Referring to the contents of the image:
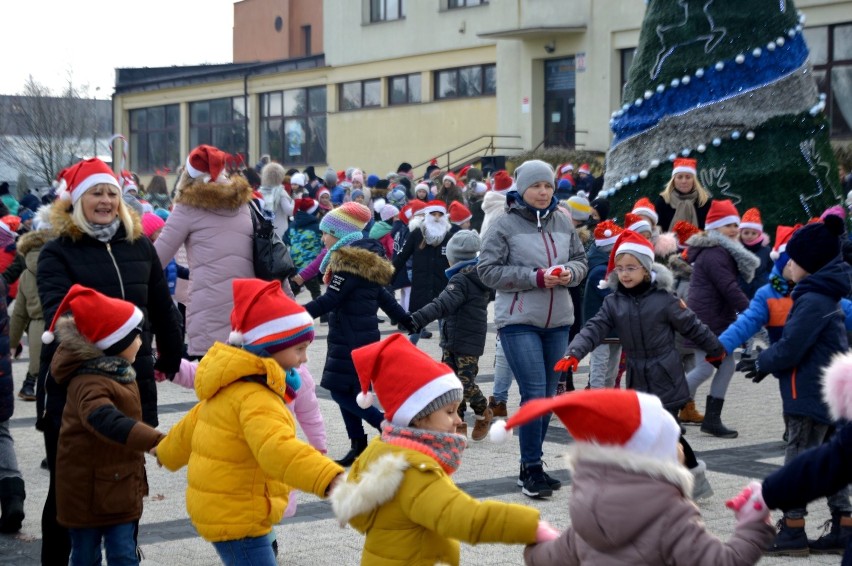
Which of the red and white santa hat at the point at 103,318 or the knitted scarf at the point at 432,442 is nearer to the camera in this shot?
the knitted scarf at the point at 432,442

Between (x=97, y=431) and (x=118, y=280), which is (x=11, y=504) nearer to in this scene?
(x=118, y=280)

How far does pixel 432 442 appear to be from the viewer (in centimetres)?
442

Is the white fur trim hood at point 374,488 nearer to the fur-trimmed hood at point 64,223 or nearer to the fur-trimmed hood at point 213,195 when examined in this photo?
the fur-trimmed hood at point 64,223

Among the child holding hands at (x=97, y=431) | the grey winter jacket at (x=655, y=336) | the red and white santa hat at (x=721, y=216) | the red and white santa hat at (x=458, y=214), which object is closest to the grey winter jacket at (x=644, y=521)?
the child holding hands at (x=97, y=431)

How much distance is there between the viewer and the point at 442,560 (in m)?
4.36

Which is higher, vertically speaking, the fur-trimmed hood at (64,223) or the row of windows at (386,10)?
the row of windows at (386,10)

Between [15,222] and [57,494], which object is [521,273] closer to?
[57,494]

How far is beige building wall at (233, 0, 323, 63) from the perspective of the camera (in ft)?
200

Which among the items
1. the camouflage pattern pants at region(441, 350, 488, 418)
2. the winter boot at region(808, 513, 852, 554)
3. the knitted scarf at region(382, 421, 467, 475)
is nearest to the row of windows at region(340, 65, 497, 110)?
the camouflage pattern pants at region(441, 350, 488, 418)

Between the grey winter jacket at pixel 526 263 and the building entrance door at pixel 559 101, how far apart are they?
2910 cm

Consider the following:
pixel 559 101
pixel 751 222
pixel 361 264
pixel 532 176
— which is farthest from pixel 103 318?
pixel 559 101

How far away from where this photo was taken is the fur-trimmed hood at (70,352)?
18.0 ft

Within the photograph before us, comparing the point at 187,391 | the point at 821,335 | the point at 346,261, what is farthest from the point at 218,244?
the point at 187,391

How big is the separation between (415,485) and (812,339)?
10.6ft
